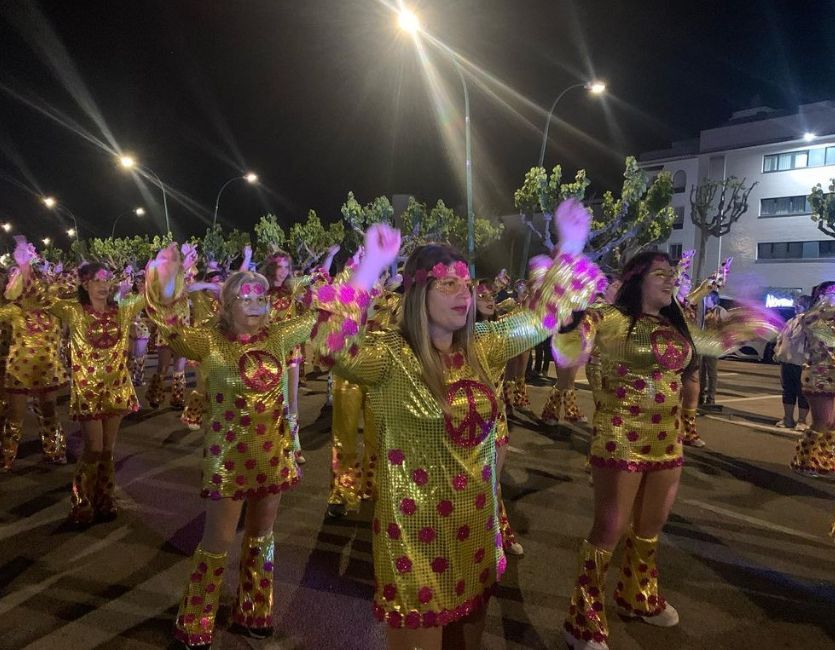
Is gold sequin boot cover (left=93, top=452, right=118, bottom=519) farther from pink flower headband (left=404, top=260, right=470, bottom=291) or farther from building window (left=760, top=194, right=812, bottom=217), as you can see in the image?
building window (left=760, top=194, right=812, bottom=217)

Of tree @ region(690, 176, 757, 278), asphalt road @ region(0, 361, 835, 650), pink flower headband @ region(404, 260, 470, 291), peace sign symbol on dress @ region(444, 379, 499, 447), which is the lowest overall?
asphalt road @ region(0, 361, 835, 650)

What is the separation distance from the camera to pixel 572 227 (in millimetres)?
2588

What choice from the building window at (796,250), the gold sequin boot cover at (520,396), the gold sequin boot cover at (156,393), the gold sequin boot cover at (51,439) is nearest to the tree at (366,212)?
the building window at (796,250)

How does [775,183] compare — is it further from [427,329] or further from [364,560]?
[427,329]

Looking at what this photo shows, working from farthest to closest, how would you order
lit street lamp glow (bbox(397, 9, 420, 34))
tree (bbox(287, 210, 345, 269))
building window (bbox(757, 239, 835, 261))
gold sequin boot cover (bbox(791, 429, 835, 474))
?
1. tree (bbox(287, 210, 345, 269))
2. building window (bbox(757, 239, 835, 261))
3. lit street lamp glow (bbox(397, 9, 420, 34))
4. gold sequin boot cover (bbox(791, 429, 835, 474))

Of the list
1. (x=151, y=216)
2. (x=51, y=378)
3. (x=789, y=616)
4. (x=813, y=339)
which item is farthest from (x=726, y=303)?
(x=151, y=216)

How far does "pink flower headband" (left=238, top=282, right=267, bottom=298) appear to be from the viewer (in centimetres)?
331

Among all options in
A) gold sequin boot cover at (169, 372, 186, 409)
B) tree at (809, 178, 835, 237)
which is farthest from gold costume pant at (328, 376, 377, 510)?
tree at (809, 178, 835, 237)

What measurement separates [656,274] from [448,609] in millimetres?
2238

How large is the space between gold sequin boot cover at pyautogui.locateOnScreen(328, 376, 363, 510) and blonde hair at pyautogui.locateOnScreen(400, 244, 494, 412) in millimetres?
3176

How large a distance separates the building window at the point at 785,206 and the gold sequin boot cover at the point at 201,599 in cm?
3813

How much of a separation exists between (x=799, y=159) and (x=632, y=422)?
37.4m

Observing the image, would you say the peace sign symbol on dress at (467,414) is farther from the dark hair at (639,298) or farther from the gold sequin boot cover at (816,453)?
the gold sequin boot cover at (816,453)

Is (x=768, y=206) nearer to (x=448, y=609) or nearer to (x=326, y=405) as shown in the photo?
(x=326, y=405)
